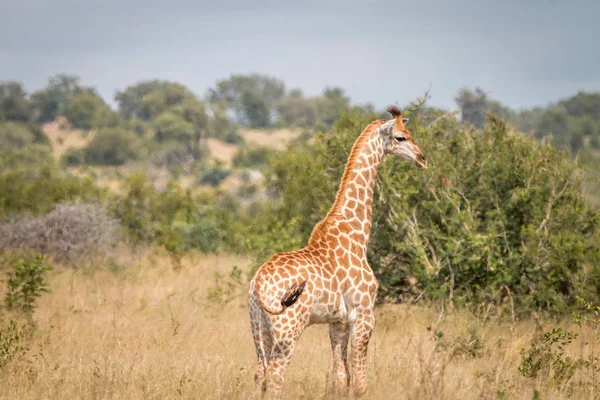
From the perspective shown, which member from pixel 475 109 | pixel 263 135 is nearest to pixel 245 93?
pixel 263 135

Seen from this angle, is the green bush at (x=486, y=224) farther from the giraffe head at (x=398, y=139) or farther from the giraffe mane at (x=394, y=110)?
the giraffe mane at (x=394, y=110)

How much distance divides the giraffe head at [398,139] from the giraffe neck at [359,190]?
8cm

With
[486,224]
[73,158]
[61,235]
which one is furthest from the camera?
[73,158]

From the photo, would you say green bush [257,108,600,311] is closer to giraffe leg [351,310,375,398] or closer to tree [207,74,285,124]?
giraffe leg [351,310,375,398]

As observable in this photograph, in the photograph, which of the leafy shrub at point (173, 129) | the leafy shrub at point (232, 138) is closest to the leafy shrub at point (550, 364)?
the leafy shrub at point (173, 129)

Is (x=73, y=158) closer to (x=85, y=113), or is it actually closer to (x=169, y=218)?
(x=85, y=113)

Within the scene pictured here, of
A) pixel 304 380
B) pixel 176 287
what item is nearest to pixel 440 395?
pixel 304 380

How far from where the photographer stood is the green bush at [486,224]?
11.3 meters

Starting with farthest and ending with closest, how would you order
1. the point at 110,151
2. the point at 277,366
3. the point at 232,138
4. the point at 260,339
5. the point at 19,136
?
1. the point at 232,138
2. the point at 19,136
3. the point at 110,151
4. the point at 260,339
5. the point at 277,366

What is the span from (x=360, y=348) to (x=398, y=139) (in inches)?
85.4

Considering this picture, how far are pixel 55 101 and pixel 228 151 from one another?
2615 centimetres

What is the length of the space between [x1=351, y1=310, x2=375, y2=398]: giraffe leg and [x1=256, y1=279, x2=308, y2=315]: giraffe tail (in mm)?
883

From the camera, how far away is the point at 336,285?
7.31 metres

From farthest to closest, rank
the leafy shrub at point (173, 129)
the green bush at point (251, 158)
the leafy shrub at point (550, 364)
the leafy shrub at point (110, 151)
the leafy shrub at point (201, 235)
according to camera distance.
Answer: the leafy shrub at point (173, 129), the green bush at point (251, 158), the leafy shrub at point (110, 151), the leafy shrub at point (201, 235), the leafy shrub at point (550, 364)
